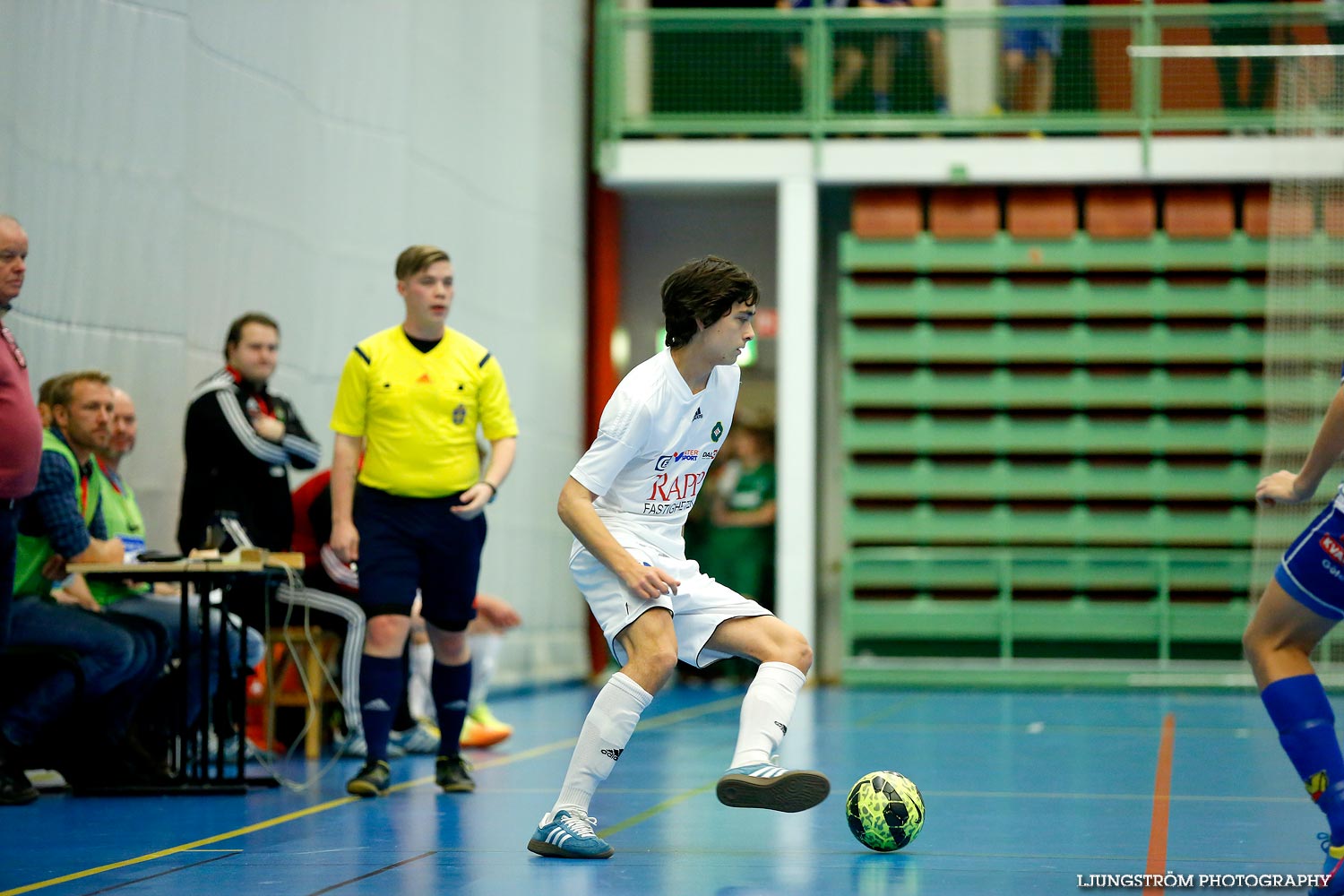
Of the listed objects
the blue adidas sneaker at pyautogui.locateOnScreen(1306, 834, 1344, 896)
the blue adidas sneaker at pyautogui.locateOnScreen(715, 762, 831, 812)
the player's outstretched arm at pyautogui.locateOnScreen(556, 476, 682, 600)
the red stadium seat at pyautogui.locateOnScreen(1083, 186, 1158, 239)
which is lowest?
the blue adidas sneaker at pyautogui.locateOnScreen(1306, 834, 1344, 896)

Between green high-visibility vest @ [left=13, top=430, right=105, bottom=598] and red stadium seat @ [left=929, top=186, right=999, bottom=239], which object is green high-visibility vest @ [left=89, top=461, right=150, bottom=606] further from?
red stadium seat @ [left=929, top=186, right=999, bottom=239]

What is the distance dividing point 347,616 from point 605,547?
3.38m

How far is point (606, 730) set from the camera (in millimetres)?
4293

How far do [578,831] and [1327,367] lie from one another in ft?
33.0

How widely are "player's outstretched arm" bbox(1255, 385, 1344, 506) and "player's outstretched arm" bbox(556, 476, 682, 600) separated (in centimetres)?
152

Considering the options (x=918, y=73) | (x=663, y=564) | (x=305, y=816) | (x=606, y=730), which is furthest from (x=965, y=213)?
(x=606, y=730)

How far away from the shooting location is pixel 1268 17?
1323 cm

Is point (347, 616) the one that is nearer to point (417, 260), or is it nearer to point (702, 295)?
point (417, 260)

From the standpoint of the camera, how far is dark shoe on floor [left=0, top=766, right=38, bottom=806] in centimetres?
570

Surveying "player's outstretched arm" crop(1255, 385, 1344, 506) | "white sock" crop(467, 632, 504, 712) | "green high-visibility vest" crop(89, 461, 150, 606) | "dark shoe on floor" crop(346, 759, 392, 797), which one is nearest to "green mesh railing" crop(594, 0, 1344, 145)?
"white sock" crop(467, 632, 504, 712)

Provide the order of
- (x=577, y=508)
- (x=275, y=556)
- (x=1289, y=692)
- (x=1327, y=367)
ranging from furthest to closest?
(x=1327, y=367), (x=275, y=556), (x=577, y=508), (x=1289, y=692)

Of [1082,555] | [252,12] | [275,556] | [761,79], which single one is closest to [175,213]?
[252,12]

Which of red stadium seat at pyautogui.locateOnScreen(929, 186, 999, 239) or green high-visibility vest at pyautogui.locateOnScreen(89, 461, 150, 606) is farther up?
red stadium seat at pyautogui.locateOnScreen(929, 186, 999, 239)

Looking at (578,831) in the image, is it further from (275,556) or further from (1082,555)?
(1082,555)
